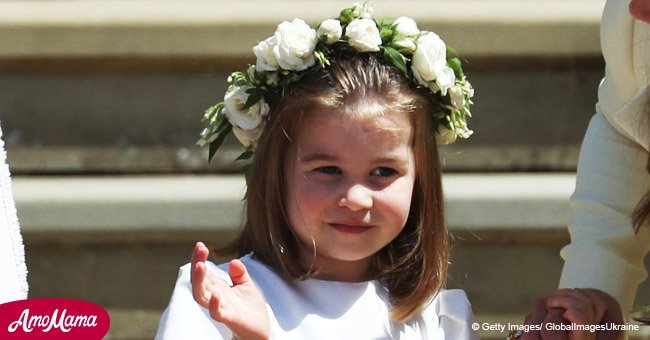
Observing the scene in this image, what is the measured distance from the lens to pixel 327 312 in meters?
2.84

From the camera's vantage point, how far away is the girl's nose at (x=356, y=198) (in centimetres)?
275

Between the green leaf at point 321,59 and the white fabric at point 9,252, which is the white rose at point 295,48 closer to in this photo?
the green leaf at point 321,59

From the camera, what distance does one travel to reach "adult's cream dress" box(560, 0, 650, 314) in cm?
283

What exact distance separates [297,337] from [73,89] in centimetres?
175

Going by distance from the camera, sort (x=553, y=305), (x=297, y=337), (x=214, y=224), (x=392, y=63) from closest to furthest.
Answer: (x=553, y=305) < (x=297, y=337) < (x=392, y=63) < (x=214, y=224)

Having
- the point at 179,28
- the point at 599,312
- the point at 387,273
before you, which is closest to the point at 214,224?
the point at 179,28

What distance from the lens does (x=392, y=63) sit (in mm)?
2941

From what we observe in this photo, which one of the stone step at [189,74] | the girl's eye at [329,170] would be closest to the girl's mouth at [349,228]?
the girl's eye at [329,170]

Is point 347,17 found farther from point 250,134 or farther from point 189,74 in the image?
point 189,74

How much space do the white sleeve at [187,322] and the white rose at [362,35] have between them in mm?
650

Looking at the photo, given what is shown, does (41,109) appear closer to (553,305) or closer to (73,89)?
(73,89)

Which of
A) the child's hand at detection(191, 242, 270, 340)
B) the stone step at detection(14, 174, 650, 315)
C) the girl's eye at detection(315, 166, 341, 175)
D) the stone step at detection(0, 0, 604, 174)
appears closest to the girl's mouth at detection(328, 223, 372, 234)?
the girl's eye at detection(315, 166, 341, 175)

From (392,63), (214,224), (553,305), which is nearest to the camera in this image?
Answer: (553,305)

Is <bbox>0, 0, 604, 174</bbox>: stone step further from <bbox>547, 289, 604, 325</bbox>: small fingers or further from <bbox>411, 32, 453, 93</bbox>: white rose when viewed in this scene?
<bbox>547, 289, 604, 325</bbox>: small fingers
